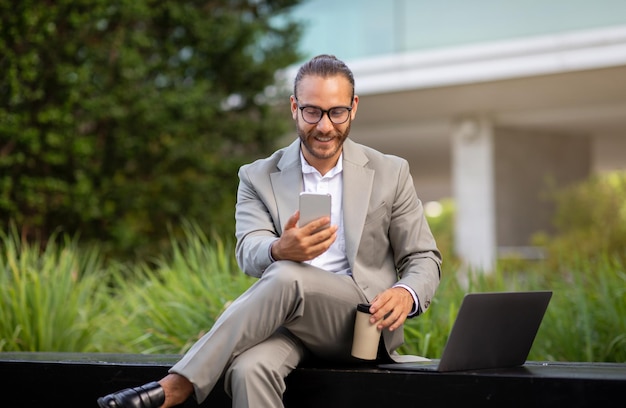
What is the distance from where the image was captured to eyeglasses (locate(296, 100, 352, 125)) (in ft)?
9.58

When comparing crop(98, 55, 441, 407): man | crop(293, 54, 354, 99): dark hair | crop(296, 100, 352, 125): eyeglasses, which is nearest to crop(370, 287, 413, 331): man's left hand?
crop(98, 55, 441, 407): man

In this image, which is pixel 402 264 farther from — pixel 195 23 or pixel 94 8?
pixel 195 23

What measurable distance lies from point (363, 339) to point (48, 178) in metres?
6.14

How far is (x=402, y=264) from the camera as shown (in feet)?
10.1

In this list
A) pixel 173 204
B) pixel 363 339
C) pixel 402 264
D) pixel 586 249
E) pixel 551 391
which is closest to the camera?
pixel 551 391

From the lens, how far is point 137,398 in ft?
8.66


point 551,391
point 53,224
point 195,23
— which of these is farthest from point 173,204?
point 551,391

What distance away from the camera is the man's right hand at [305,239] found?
265 centimetres

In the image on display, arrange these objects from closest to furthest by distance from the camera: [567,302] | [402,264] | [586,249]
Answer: [402,264], [567,302], [586,249]

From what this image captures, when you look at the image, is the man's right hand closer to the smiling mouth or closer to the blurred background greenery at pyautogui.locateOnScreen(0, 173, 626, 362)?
the smiling mouth

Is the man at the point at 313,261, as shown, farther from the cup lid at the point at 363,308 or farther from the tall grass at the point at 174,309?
the tall grass at the point at 174,309

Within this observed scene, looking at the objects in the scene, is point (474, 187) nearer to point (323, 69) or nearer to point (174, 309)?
point (174, 309)

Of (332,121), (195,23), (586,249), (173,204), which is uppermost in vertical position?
(195,23)

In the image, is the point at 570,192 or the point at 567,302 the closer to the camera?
the point at 567,302
